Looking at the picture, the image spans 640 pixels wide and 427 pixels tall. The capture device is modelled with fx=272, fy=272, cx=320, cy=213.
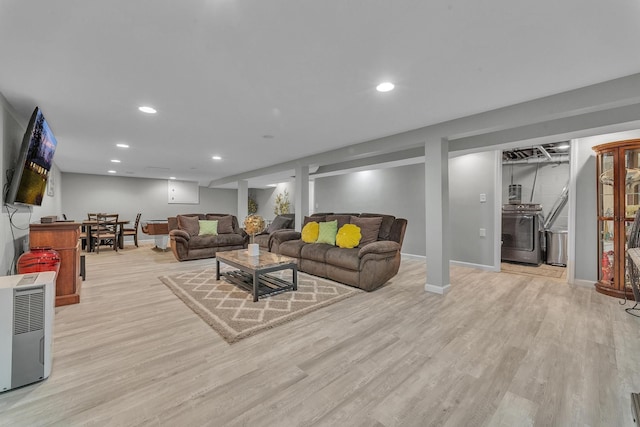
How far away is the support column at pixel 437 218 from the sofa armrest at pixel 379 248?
1.44ft

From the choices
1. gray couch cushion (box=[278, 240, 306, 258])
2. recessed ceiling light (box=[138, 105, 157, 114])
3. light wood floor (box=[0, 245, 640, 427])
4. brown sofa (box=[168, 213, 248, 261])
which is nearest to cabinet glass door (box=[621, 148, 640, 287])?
light wood floor (box=[0, 245, 640, 427])

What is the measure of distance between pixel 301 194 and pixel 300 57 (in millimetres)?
3708

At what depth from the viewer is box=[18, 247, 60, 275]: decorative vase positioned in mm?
2479

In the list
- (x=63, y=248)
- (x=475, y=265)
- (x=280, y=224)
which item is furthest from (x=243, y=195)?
(x=475, y=265)

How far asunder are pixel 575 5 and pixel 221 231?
6079 millimetres

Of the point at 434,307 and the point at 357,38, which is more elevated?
the point at 357,38

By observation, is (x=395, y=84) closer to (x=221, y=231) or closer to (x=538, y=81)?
(x=538, y=81)

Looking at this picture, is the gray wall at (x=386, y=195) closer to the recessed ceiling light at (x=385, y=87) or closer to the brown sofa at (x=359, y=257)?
the brown sofa at (x=359, y=257)

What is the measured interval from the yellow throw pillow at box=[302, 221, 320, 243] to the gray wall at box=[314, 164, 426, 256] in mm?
2331

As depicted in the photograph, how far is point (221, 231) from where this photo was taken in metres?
6.12

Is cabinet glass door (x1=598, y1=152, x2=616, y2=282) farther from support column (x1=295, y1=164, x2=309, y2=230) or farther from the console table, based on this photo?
the console table

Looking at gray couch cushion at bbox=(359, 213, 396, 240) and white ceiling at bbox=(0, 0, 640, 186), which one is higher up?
white ceiling at bbox=(0, 0, 640, 186)

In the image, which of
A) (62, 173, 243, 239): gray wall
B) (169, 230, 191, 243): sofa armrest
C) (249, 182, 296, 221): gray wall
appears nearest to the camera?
(169, 230, 191, 243): sofa armrest

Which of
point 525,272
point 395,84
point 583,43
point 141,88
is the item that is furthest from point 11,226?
point 525,272
